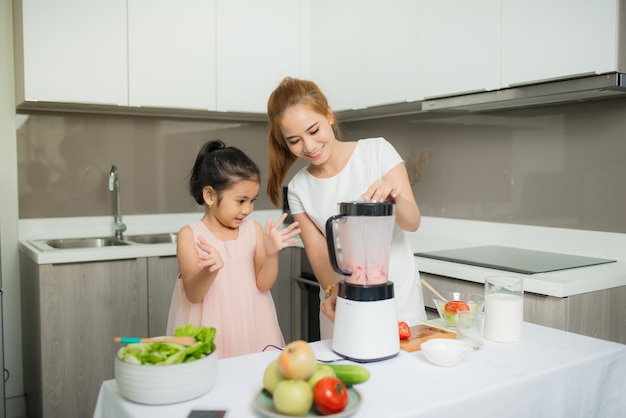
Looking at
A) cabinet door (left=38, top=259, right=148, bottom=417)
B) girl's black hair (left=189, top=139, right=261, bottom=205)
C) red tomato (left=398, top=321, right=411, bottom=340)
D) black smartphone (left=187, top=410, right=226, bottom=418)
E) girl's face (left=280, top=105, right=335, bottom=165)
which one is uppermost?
girl's face (left=280, top=105, right=335, bottom=165)

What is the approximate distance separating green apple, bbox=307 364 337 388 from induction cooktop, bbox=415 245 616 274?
1.25 metres

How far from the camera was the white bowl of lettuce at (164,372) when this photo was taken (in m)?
1.02

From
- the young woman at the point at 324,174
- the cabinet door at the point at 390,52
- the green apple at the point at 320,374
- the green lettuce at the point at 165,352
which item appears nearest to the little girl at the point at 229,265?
the young woman at the point at 324,174

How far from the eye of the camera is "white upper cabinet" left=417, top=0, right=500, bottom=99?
2.37 m

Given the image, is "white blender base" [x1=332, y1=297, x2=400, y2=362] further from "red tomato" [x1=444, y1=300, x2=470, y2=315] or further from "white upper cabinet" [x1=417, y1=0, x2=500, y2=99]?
"white upper cabinet" [x1=417, y1=0, x2=500, y2=99]

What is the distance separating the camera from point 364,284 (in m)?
1.25

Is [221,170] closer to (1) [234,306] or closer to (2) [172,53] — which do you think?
(1) [234,306]

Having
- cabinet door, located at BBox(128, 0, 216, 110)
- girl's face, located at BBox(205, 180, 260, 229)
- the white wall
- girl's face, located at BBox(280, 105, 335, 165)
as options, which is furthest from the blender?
the white wall

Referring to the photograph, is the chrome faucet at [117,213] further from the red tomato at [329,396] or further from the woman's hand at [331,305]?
the red tomato at [329,396]

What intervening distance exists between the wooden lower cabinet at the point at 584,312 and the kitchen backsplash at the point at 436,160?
361 mm

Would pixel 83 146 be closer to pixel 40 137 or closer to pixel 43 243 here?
pixel 40 137

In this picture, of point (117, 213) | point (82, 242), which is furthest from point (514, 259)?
point (82, 242)

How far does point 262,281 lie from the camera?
5.90 ft

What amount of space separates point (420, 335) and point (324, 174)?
0.59 meters
